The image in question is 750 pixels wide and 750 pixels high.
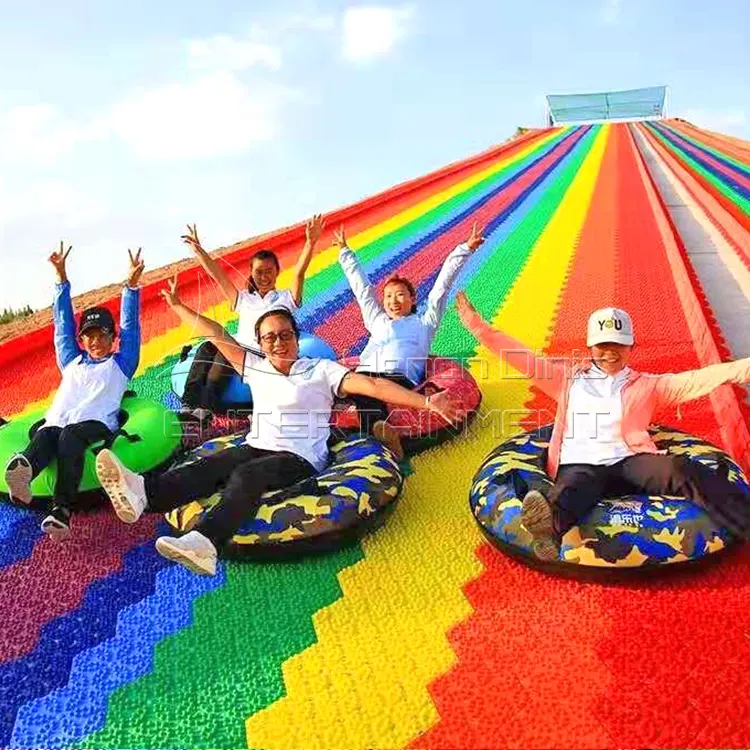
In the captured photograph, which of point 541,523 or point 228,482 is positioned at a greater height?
point 228,482

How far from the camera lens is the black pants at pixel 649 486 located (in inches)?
126

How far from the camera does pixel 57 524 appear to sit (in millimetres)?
3795

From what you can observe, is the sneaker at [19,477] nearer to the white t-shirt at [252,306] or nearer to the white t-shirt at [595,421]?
the white t-shirt at [252,306]

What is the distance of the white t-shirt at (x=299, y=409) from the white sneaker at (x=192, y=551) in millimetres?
726

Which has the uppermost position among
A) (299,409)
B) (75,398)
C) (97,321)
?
(97,321)

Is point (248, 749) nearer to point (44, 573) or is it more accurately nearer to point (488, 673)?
point (488, 673)

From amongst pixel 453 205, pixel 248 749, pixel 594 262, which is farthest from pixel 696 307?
pixel 453 205

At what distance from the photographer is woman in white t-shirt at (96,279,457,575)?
348cm

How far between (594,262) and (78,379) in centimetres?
588

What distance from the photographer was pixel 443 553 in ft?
11.7

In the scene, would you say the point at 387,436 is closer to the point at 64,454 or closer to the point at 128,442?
the point at 128,442

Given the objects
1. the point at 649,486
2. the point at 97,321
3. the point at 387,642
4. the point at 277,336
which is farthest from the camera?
the point at 97,321

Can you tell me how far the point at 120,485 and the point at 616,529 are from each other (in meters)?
1.98

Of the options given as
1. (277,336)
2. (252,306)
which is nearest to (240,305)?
(252,306)
